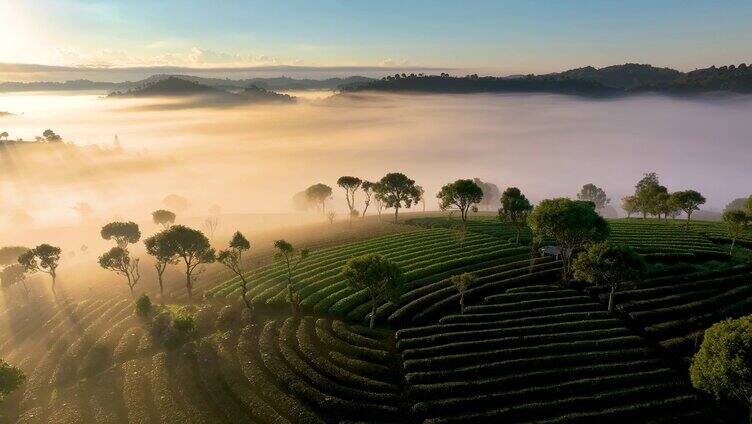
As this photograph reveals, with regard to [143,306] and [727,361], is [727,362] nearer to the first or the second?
[727,361]

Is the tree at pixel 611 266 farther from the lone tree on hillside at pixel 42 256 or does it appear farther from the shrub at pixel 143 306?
the lone tree on hillside at pixel 42 256

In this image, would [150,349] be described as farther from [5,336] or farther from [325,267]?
[5,336]

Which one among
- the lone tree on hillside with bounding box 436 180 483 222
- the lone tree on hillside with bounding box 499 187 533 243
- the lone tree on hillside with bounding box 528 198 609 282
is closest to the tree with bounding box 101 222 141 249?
the lone tree on hillside with bounding box 436 180 483 222

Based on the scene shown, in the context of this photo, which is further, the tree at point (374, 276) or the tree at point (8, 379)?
the tree at point (374, 276)

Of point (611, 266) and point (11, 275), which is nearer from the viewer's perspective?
point (611, 266)

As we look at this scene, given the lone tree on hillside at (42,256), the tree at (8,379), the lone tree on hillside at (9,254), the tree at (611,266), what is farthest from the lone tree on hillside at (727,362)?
the lone tree on hillside at (9,254)

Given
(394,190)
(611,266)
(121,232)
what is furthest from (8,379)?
(394,190)
